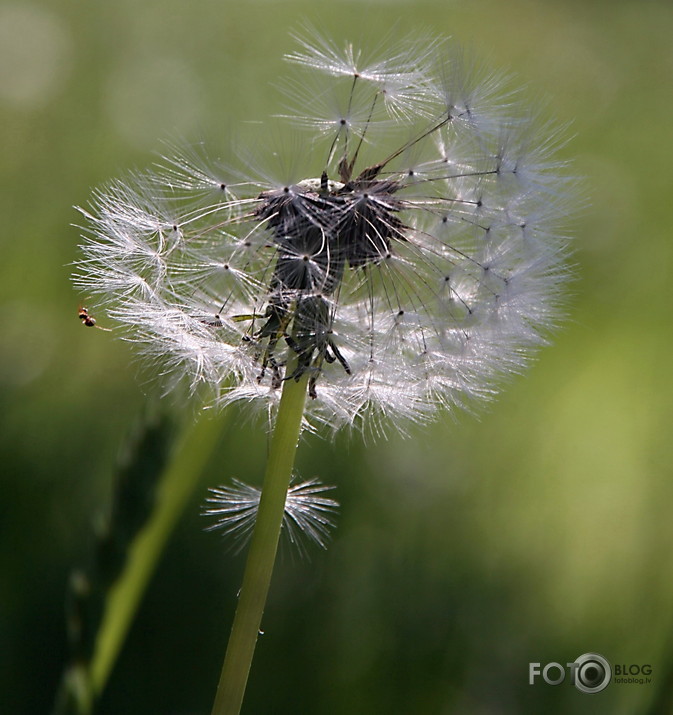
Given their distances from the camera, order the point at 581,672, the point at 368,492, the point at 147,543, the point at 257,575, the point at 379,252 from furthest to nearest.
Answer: the point at 368,492 < the point at 581,672 < the point at 147,543 < the point at 379,252 < the point at 257,575

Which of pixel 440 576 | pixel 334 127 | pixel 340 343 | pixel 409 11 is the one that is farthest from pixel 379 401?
pixel 409 11

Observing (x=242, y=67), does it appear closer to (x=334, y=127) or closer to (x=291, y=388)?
(x=334, y=127)

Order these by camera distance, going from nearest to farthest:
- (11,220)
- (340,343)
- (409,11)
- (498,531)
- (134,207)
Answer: (340,343), (134,207), (498,531), (11,220), (409,11)

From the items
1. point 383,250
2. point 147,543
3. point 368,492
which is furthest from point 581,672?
point 383,250

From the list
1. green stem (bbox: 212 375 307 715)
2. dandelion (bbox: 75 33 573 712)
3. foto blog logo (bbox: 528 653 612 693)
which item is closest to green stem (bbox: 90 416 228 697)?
dandelion (bbox: 75 33 573 712)

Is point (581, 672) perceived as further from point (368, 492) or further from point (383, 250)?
point (383, 250)

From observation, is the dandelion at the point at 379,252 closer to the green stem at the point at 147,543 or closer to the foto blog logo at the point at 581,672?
the green stem at the point at 147,543
